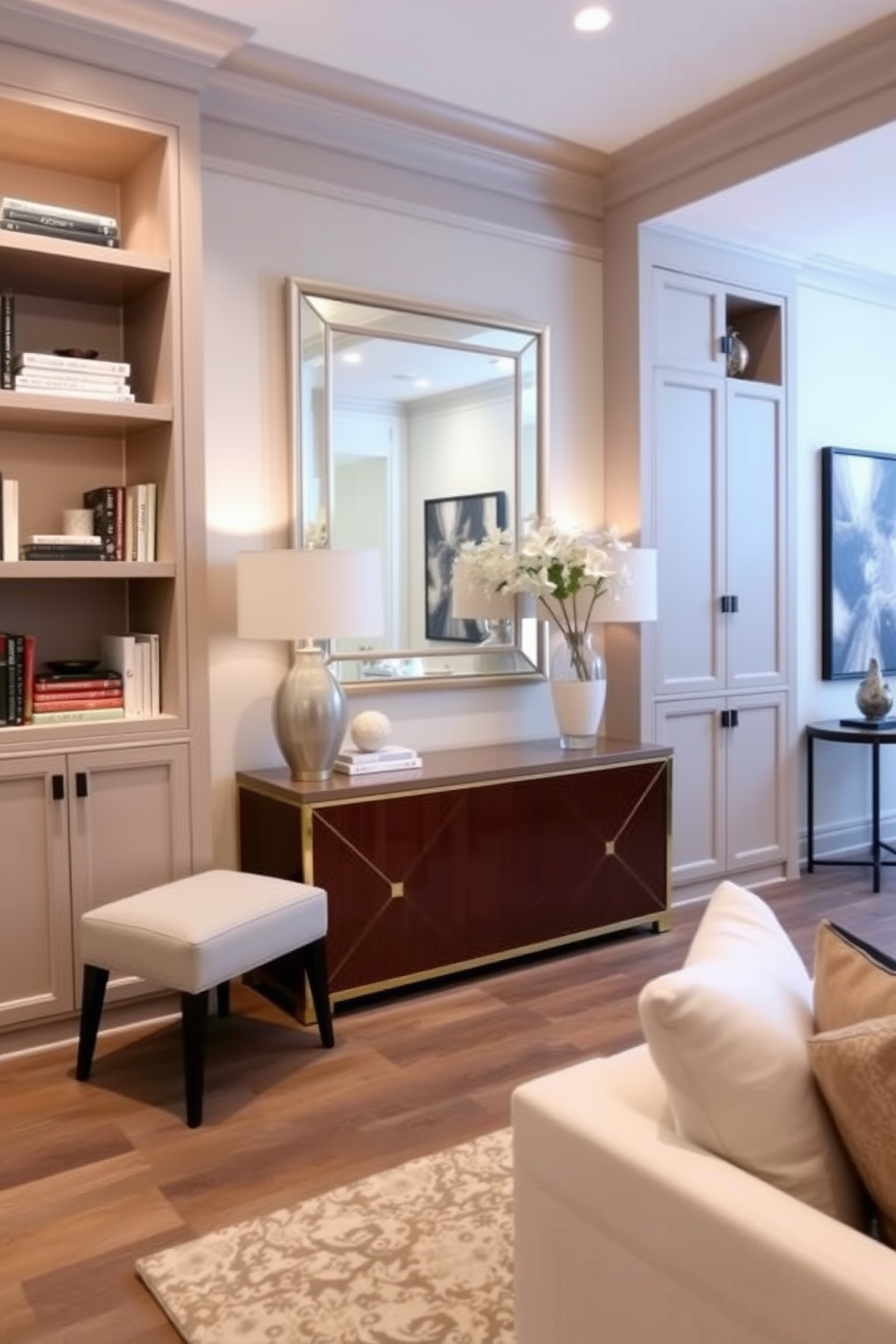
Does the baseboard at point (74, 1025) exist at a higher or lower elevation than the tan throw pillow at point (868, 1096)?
lower

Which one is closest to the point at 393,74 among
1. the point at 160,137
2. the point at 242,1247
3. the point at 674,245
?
the point at 160,137

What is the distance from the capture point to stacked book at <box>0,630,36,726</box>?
2.92 meters

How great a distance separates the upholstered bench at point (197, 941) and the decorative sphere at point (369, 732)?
2.02 feet

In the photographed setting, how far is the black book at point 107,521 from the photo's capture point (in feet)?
10.2

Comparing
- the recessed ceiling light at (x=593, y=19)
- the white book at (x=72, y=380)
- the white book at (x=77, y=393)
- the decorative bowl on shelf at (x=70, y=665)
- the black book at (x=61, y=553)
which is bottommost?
the decorative bowl on shelf at (x=70, y=665)

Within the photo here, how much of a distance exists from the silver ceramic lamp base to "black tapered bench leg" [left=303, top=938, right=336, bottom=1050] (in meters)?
0.55

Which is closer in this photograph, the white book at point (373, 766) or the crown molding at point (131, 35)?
the crown molding at point (131, 35)

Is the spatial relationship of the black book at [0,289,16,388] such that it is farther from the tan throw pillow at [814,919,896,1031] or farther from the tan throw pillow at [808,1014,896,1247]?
the tan throw pillow at [808,1014,896,1247]

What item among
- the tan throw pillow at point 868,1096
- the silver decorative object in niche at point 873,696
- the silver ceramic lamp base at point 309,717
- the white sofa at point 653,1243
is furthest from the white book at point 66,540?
the silver decorative object in niche at point 873,696

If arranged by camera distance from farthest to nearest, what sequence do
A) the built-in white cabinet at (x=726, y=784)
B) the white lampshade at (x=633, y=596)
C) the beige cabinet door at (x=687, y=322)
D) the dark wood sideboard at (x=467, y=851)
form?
the built-in white cabinet at (x=726, y=784) < the beige cabinet door at (x=687, y=322) < the white lampshade at (x=633, y=596) < the dark wood sideboard at (x=467, y=851)

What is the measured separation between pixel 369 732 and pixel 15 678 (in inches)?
42.8

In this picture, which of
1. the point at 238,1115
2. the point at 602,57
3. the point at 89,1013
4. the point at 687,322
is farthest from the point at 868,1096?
the point at 687,322

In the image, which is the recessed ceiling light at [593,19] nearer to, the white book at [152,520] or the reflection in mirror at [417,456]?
the reflection in mirror at [417,456]

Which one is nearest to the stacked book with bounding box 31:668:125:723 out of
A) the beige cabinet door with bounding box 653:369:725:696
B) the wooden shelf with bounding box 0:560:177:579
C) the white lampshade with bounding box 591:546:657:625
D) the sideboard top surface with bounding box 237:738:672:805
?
the wooden shelf with bounding box 0:560:177:579
